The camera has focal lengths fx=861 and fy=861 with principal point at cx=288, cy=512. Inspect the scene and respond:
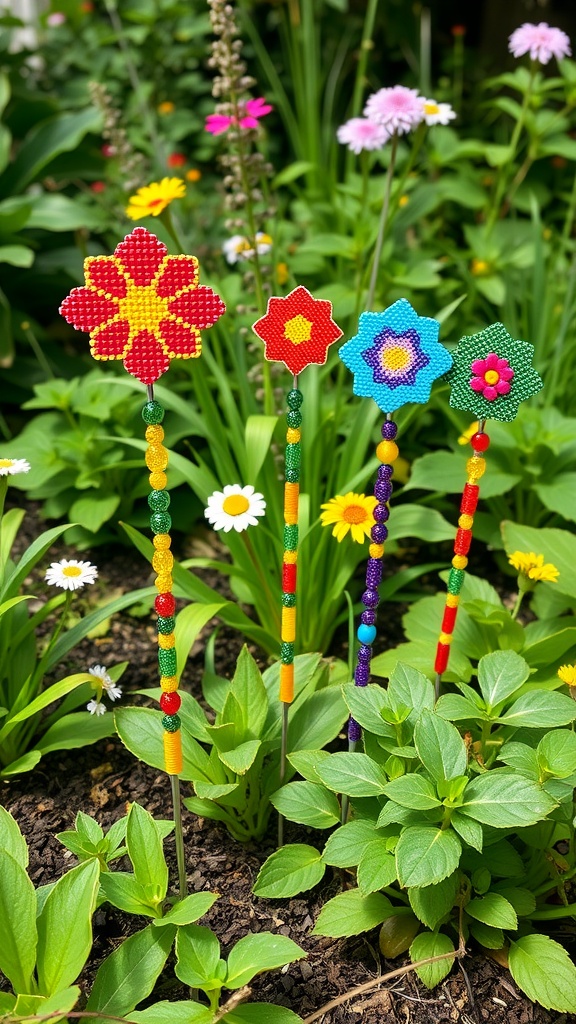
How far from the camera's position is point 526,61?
346 centimetres

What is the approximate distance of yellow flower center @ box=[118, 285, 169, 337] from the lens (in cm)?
100

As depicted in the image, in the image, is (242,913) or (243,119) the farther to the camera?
(243,119)

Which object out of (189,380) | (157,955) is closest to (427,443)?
(189,380)

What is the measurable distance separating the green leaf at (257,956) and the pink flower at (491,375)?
733mm

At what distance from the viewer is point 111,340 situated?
3.29 feet

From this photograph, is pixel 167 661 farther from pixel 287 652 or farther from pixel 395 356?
pixel 395 356

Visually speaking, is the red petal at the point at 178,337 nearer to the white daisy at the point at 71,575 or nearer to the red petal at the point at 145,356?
the red petal at the point at 145,356

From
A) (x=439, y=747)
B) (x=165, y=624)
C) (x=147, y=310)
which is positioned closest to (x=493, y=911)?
(x=439, y=747)

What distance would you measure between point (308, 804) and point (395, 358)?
65 centimetres

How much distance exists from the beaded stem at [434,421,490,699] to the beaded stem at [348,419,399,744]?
109 millimetres

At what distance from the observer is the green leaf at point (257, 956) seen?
3.33 feet

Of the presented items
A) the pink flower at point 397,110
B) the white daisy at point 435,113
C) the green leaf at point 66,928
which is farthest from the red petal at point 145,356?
the white daisy at point 435,113

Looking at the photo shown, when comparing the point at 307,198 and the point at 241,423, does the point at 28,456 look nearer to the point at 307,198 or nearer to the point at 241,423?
the point at 241,423

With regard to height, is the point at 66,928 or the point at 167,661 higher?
the point at 167,661
